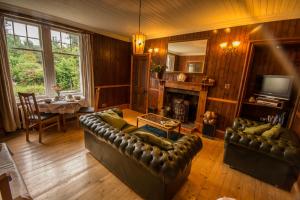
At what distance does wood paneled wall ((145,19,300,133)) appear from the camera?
2756mm

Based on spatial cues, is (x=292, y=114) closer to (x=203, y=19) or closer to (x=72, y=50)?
(x=203, y=19)

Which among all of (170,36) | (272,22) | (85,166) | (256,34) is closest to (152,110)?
(170,36)

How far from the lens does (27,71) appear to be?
10.9 feet

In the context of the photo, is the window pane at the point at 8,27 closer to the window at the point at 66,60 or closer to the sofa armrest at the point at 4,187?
the window at the point at 66,60

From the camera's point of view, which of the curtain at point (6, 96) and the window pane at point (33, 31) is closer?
the curtain at point (6, 96)

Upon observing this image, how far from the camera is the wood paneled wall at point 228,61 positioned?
109 inches

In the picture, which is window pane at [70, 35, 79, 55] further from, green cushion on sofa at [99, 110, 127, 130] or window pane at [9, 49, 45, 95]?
green cushion on sofa at [99, 110, 127, 130]

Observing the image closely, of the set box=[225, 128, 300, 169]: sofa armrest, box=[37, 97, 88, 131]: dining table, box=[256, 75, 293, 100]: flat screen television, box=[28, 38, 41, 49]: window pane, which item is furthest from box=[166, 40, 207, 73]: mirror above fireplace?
box=[28, 38, 41, 49]: window pane

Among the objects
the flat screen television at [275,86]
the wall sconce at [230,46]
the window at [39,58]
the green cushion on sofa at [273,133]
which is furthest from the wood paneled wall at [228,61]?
the window at [39,58]

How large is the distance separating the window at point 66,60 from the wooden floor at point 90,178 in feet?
6.04

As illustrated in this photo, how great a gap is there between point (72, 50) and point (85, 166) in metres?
3.29

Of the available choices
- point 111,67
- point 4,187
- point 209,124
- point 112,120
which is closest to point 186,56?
point 209,124

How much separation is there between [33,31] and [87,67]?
1.41 m

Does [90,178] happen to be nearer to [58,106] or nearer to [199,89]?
[58,106]
